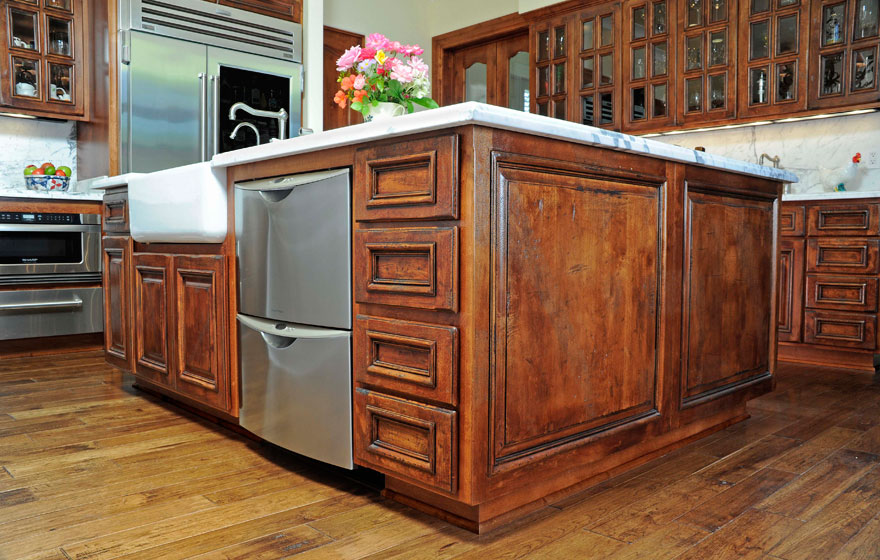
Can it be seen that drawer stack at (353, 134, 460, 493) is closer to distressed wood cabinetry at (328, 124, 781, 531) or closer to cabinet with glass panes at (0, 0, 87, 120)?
distressed wood cabinetry at (328, 124, 781, 531)

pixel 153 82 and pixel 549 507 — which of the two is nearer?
pixel 549 507

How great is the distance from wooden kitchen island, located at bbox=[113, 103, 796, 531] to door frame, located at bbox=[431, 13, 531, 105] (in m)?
3.66

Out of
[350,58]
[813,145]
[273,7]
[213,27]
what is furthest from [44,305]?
[813,145]

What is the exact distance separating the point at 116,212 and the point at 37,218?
1.17 metres

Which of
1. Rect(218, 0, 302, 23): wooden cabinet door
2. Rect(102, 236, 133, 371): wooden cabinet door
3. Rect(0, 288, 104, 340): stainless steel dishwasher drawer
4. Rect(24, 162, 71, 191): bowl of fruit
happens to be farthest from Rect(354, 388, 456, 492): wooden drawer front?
Rect(218, 0, 302, 23): wooden cabinet door

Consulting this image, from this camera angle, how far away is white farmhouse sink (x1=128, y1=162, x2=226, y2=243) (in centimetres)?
198

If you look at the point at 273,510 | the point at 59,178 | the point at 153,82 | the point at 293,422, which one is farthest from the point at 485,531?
the point at 59,178

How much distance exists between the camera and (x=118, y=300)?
2678mm

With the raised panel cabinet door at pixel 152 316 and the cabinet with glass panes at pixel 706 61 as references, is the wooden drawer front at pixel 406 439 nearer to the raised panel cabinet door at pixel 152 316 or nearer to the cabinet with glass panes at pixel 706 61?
the raised panel cabinet door at pixel 152 316

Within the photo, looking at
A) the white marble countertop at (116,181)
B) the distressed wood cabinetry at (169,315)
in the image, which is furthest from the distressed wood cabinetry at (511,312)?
the white marble countertop at (116,181)

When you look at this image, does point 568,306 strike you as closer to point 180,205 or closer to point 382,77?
point 382,77

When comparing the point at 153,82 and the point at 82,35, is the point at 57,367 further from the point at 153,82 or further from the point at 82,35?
the point at 82,35

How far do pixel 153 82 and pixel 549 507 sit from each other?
3418 mm

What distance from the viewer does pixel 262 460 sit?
1838 millimetres
